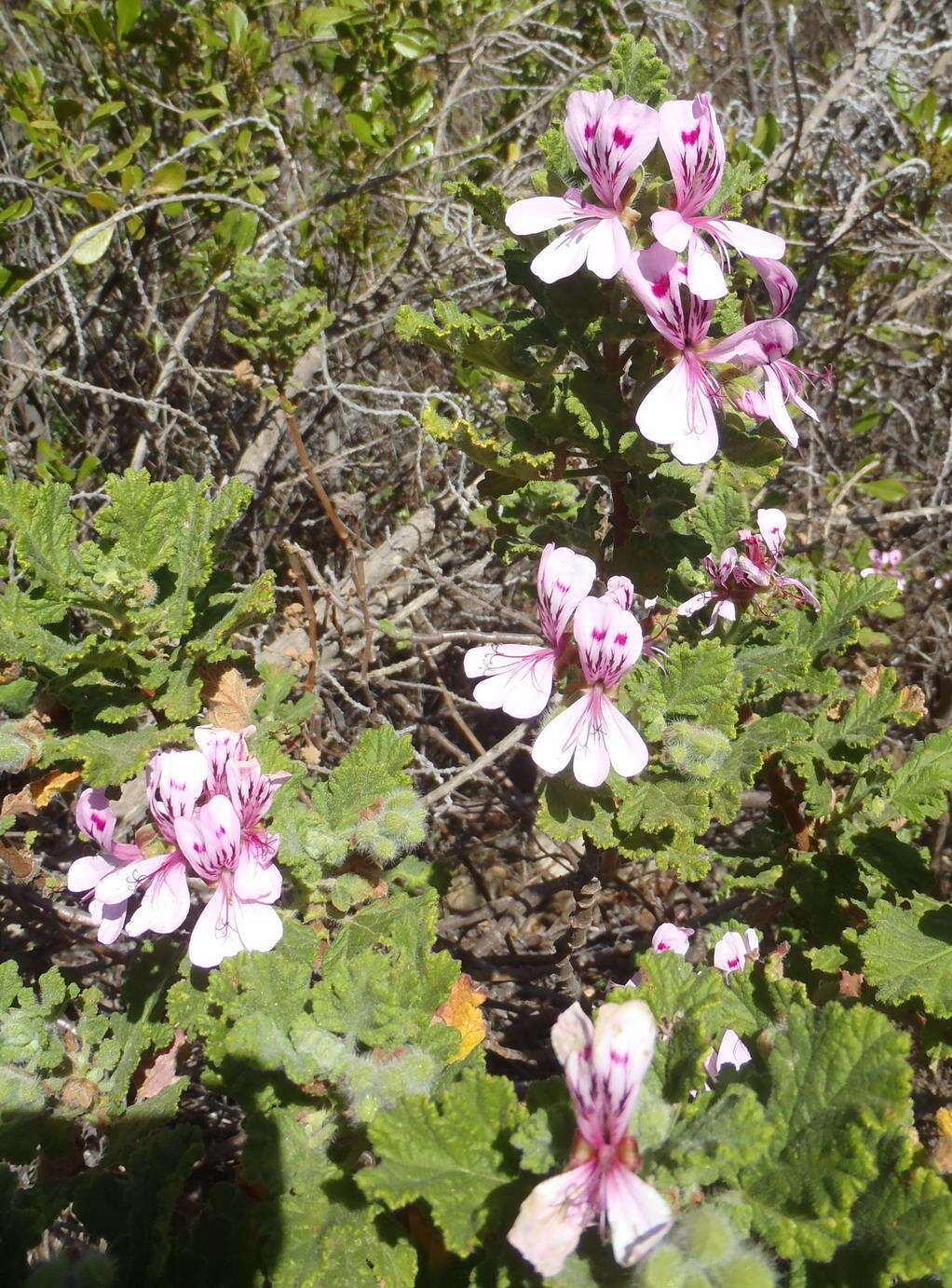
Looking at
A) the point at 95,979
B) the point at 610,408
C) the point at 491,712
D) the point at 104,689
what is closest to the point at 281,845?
the point at 104,689

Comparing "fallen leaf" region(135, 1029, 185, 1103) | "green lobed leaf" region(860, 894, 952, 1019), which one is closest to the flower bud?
"green lobed leaf" region(860, 894, 952, 1019)

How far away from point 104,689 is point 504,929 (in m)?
1.49

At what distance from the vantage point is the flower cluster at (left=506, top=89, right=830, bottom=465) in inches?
54.2

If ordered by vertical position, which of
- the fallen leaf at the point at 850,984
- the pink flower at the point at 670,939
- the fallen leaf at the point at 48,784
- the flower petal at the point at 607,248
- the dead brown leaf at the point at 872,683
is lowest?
the fallen leaf at the point at 850,984

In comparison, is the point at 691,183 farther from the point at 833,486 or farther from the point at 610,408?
the point at 833,486

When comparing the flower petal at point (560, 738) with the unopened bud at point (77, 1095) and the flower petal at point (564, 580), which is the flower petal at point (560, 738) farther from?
the unopened bud at point (77, 1095)

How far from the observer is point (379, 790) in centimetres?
187

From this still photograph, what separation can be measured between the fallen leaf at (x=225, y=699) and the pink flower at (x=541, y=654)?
2.05 ft

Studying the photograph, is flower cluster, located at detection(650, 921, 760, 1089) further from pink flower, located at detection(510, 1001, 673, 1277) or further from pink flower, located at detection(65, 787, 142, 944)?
pink flower, located at detection(65, 787, 142, 944)

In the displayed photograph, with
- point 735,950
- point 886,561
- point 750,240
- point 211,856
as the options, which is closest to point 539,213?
point 750,240

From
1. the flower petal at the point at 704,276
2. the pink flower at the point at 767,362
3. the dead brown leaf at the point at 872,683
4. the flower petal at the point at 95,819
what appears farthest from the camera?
the dead brown leaf at the point at 872,683

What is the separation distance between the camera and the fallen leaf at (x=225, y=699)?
2020 mm

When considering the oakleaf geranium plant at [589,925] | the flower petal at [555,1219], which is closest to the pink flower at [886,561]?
the oakleaf geranium plant at [589,925]

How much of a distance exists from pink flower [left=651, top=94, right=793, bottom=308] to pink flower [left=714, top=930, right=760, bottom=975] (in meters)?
1.35
